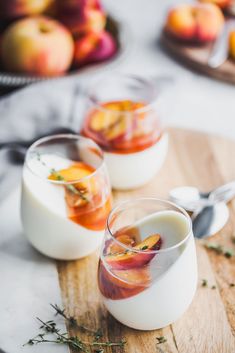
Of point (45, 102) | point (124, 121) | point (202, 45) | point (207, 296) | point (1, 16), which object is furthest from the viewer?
→ point (202, 45)

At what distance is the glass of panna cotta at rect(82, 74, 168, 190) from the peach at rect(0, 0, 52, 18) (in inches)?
19.5

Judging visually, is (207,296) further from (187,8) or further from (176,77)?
(187,8)

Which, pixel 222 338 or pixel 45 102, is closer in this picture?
pixel 222 338

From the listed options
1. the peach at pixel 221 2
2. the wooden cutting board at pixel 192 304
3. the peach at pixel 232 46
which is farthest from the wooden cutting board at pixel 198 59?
the wooden cutting board at pixel 192 304

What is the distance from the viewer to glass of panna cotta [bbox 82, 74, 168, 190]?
120 cm

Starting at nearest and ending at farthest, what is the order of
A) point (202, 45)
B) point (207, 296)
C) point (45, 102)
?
1. point (207, 296)
2. point (45, 102)
3. point (202, 45)

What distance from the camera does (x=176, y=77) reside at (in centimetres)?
175

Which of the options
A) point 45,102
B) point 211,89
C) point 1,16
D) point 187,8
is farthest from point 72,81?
point 187,8

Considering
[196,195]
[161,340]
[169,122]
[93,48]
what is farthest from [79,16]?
[161,340]

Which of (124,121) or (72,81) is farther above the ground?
(124,121)

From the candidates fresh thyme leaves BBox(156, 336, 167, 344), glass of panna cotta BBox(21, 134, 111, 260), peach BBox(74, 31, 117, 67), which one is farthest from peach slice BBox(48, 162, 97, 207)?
peach BBox(74, 31, 117, 67)

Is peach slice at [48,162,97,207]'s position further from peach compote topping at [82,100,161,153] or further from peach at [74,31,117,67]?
peach at [74,31,117,67]

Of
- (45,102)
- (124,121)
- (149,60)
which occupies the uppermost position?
(124,121)

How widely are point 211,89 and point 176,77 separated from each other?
109 millimetres
